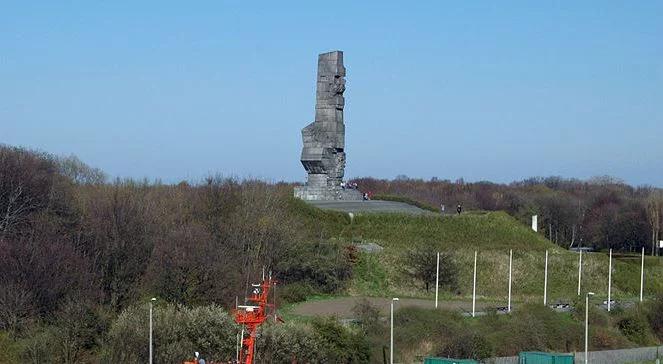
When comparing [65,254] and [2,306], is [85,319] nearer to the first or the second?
[2,306]

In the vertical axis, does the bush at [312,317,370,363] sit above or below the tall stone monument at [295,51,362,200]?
below

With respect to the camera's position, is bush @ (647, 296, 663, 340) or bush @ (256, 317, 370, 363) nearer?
bush @ (256, 317, 370, 363)

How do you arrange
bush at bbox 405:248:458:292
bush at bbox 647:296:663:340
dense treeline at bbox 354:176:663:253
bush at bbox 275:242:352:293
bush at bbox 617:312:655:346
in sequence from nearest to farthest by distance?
bush at bbox 617:312:655:346 → bush at bbox 647:296:663:340 → bush at bbox 275:242:352:293 → bush at bbox 405:248:458:292 → dense treeline at bbox 354:176:663:253

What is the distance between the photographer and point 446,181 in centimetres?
15025

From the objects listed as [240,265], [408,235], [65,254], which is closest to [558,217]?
[408,235]

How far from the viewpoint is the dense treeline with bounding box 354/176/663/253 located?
4235 inches

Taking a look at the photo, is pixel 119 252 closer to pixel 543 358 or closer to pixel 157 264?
pixel 157 264

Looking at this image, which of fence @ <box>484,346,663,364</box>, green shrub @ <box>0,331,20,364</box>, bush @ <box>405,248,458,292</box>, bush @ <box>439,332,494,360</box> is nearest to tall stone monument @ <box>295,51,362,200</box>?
bush @ <box>405,248,458,292</box>

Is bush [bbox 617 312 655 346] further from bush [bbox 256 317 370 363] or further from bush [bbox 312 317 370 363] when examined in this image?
bush [bbox 312 317 370 363]

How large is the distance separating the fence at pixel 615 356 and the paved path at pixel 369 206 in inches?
1002

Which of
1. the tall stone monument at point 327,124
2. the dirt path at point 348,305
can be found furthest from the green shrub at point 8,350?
the tall stone monument at point 327,124

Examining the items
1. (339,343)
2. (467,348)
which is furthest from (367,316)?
(339,343)

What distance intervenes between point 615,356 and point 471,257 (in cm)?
1954

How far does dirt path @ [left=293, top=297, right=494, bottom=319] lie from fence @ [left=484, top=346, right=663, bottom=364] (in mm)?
6933
